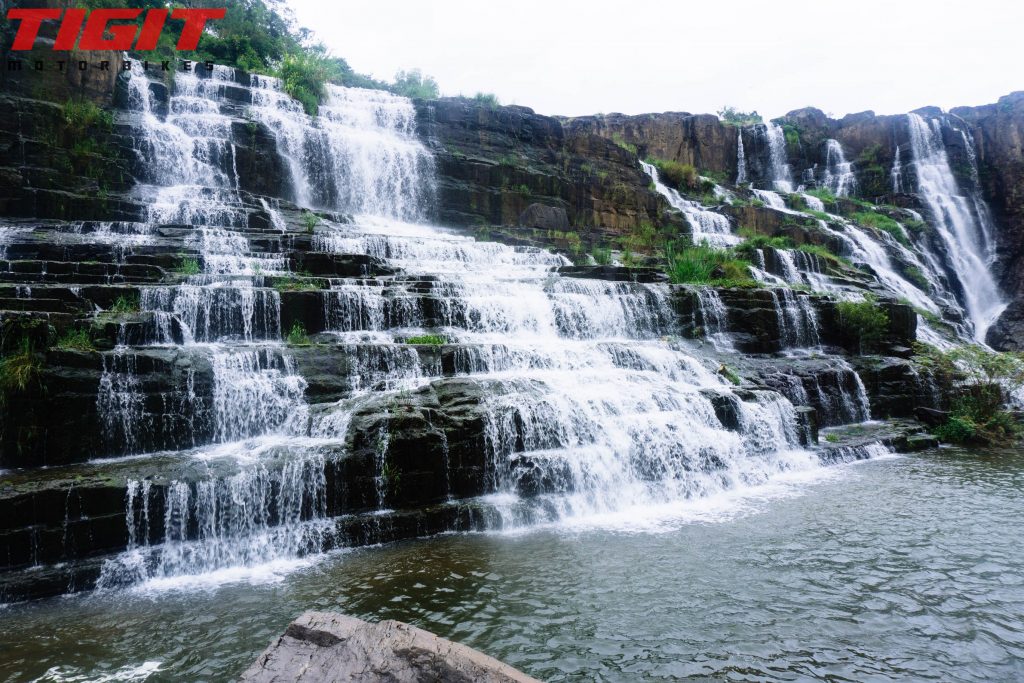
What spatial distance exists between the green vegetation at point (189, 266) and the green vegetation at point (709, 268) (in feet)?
38.0

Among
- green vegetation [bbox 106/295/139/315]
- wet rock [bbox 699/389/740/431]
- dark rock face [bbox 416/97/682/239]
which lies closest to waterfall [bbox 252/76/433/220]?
dark rock face [bbox 416/97/682/239]

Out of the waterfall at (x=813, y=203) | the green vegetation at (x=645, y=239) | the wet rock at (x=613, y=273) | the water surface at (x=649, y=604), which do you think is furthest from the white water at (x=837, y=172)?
the water surface at (x=649, y=604)

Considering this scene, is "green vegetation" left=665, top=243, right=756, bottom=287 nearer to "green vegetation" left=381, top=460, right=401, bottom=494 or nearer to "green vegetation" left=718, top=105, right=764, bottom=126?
"green vegetation" left=381, top=460, right=401, bottom=494

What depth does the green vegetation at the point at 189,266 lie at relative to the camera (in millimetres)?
10469

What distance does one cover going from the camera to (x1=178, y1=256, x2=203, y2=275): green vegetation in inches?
412

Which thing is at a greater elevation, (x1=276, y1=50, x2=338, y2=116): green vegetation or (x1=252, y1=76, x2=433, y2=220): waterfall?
(x1=276, y1=50, x2=338, y2=116): green vegetation

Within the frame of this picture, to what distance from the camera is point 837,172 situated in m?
29.7

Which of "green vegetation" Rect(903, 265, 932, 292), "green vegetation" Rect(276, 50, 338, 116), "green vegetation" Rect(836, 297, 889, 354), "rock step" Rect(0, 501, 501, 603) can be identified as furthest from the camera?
"green vegetation" Rect(903, 265, 932, 292)

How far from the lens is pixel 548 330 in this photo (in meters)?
11.8

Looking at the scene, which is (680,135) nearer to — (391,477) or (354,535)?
(391,477)

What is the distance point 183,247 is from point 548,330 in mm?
7816

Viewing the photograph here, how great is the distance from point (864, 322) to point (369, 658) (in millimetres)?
14626

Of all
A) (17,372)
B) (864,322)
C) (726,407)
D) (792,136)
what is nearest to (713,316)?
(864,322)

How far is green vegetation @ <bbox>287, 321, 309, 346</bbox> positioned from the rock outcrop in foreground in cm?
654
